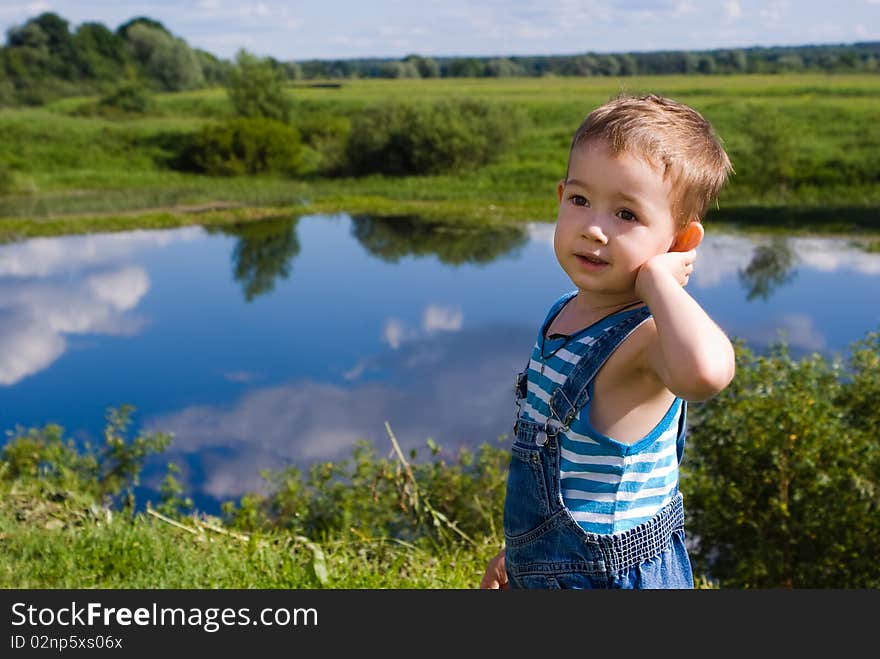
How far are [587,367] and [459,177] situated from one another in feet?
86.2

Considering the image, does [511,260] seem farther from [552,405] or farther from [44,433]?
[552,405]

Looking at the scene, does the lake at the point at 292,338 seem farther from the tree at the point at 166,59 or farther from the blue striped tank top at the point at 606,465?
the tree at the point at 166,59

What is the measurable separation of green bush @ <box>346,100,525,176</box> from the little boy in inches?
1044

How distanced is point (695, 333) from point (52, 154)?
31.9 metres

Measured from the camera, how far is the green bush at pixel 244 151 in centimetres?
2939

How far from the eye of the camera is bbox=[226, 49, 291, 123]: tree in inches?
1367

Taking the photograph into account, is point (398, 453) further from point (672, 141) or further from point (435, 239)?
point (435, 239)

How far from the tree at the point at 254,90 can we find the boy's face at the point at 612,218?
3471 centimetres

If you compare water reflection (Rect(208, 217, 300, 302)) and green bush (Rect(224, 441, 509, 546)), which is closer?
green bush (Rect(224, 441, 509, 546))

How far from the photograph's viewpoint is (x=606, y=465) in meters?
1.45

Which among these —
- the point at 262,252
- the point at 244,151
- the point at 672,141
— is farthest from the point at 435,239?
the point at 672,141

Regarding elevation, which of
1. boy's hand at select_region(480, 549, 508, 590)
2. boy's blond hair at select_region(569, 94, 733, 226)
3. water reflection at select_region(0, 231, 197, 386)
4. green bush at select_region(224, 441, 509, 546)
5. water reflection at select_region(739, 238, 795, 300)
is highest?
boy's blond hair at select_region(569, 94, 733, 226)

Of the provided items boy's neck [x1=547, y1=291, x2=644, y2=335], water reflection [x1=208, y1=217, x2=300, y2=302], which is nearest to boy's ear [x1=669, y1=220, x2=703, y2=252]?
boy's neck [x1=547, y1=291, x2=644, y2=335]

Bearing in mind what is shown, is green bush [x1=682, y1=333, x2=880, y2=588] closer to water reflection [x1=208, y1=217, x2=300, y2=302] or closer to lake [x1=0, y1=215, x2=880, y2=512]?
lake [x1=0, y1=215, x2=880, y2=512]
